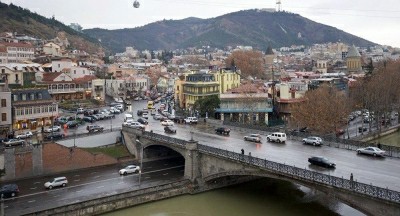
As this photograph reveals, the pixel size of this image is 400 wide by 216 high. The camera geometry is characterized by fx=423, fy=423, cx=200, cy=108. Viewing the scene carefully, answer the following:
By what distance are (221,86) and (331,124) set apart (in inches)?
984

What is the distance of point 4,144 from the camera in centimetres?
4012

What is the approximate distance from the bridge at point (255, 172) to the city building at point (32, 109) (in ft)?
36.4

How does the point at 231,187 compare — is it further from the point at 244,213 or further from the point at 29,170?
the point at 29,170

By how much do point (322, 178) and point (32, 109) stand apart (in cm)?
3691

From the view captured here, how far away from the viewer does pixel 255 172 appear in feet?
95.2

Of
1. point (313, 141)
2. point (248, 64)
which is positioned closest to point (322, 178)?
point (313, 141)

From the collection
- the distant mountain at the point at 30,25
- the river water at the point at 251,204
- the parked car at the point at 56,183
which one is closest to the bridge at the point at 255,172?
the river water at the point at 251,204

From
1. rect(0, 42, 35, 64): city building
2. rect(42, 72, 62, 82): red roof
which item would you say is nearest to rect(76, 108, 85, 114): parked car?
rect(42, 72, 62, 82): red roof

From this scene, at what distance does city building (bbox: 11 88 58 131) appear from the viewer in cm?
4775

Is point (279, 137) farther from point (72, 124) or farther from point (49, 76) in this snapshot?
point (49, 76)

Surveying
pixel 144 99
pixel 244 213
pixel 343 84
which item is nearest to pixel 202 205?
pixel 244 213

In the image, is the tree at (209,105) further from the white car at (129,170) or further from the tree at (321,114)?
the white car at (129,170)

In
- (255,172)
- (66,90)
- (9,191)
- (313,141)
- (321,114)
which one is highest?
(66,90)

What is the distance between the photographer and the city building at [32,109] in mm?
47750
